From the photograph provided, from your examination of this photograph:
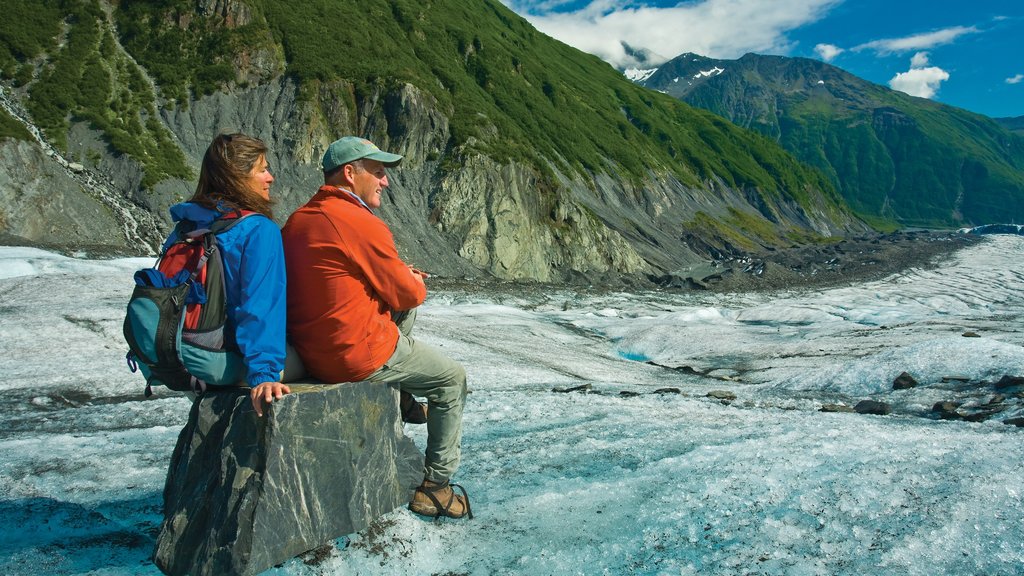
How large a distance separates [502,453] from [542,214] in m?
54.6

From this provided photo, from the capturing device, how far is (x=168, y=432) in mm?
7672

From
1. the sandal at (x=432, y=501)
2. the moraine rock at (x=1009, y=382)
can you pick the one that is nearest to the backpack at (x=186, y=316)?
the sandal at (x=432, y=501)

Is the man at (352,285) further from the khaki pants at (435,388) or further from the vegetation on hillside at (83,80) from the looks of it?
the vegetation on hillside at (83,80)

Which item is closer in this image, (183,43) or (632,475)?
(632,475)

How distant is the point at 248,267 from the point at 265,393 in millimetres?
806

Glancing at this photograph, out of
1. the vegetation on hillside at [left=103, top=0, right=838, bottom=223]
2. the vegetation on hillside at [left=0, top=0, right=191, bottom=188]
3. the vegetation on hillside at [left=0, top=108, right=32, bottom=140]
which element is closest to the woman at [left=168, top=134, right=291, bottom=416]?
the vegetation on hillside at [left=0, top=108, right=32, bottom=140]

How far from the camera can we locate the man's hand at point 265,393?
156 inches

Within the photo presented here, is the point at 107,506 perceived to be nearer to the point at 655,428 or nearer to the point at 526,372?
the point at 655,428

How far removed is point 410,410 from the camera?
5352 mm

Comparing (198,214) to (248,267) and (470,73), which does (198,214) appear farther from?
(470,73)

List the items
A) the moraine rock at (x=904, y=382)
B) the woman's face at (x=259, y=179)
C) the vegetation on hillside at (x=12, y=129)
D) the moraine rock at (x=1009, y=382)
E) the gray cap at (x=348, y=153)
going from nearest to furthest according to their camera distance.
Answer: the woman's face at (x=259, y=179), the gray cap at (x=348, y=153), the moraine rock at (x=1009, y=382), the moraine rock at (x=904, y=382), the vegetation on hillside at (x=12, y=129)

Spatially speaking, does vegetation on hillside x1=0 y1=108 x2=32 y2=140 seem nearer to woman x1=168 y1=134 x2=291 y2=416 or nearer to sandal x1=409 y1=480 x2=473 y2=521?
woman x1=168 y1=134 x2=291 y2=416

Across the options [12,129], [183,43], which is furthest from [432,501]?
[183,43]

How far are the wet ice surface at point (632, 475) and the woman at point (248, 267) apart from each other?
54.6 inches
